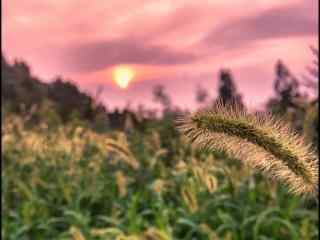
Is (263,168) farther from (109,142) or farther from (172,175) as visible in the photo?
(172,175)

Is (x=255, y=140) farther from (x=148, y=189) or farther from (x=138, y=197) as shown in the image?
(x=148, y=189)

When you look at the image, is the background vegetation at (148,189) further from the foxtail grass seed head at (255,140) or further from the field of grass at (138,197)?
the foxtail grass seed head at (255,140)

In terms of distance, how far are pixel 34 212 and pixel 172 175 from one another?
132 cm

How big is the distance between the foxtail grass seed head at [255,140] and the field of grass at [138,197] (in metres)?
2.77

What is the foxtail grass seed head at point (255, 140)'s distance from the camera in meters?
1.22

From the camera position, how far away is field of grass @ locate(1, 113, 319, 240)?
16.7ft

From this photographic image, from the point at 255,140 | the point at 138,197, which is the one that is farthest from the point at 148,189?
the point at 255,140

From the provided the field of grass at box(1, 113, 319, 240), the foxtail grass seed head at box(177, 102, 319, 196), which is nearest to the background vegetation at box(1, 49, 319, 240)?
the field of grass at box(1, 113, 319, 240)

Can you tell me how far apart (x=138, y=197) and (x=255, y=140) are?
4.60 m

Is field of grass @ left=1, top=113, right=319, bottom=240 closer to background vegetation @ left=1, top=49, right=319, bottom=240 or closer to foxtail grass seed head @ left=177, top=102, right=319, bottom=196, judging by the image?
background vegetation @ left=1, top=49, right=319, bottom=240

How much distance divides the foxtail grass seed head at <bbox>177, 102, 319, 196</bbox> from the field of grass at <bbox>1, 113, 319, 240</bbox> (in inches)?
109

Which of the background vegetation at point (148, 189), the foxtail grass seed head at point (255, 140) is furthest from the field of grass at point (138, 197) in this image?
the foxtail grass seed head at point (255, 140)

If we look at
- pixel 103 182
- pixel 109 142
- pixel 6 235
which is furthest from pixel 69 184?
pixel 109 142

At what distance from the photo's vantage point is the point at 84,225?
5395 millimetres
